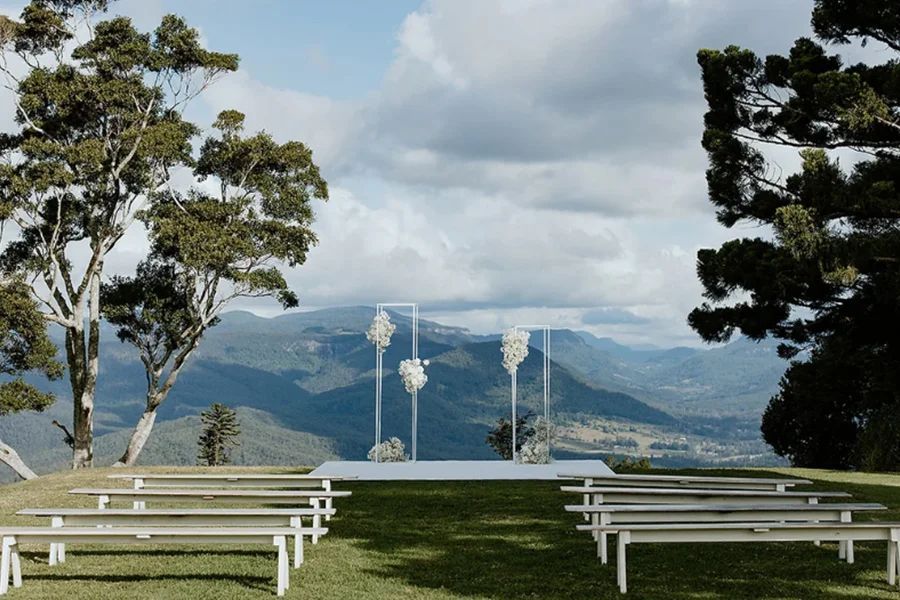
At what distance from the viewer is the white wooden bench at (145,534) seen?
→ 18.3 ft

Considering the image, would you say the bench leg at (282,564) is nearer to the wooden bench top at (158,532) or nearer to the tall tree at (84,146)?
the wooden bench top at (158,532)

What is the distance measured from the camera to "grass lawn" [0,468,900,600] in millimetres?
5691

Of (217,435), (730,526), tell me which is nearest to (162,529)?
(730,526)

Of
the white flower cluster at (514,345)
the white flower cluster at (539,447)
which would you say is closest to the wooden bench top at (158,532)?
the white flower cluster at (539,447)

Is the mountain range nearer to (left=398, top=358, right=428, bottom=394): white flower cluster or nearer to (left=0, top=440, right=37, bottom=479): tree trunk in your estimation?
(left=0, top=440, right=37, bottom=479): tree trunk

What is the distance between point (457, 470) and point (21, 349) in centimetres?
750

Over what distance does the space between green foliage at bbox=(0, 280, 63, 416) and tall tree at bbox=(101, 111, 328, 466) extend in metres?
1.65

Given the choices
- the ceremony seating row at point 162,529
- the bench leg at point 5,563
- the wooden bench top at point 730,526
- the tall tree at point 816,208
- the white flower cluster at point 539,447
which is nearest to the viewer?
the wooden bench top at point 730,526

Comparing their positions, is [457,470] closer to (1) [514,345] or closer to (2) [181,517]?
(1) [514,345]

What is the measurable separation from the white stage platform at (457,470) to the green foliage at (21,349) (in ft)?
17.4

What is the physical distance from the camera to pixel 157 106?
687 inches

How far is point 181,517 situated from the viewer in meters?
6.17

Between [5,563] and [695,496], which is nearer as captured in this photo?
[5,563]

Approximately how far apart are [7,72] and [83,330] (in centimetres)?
443
